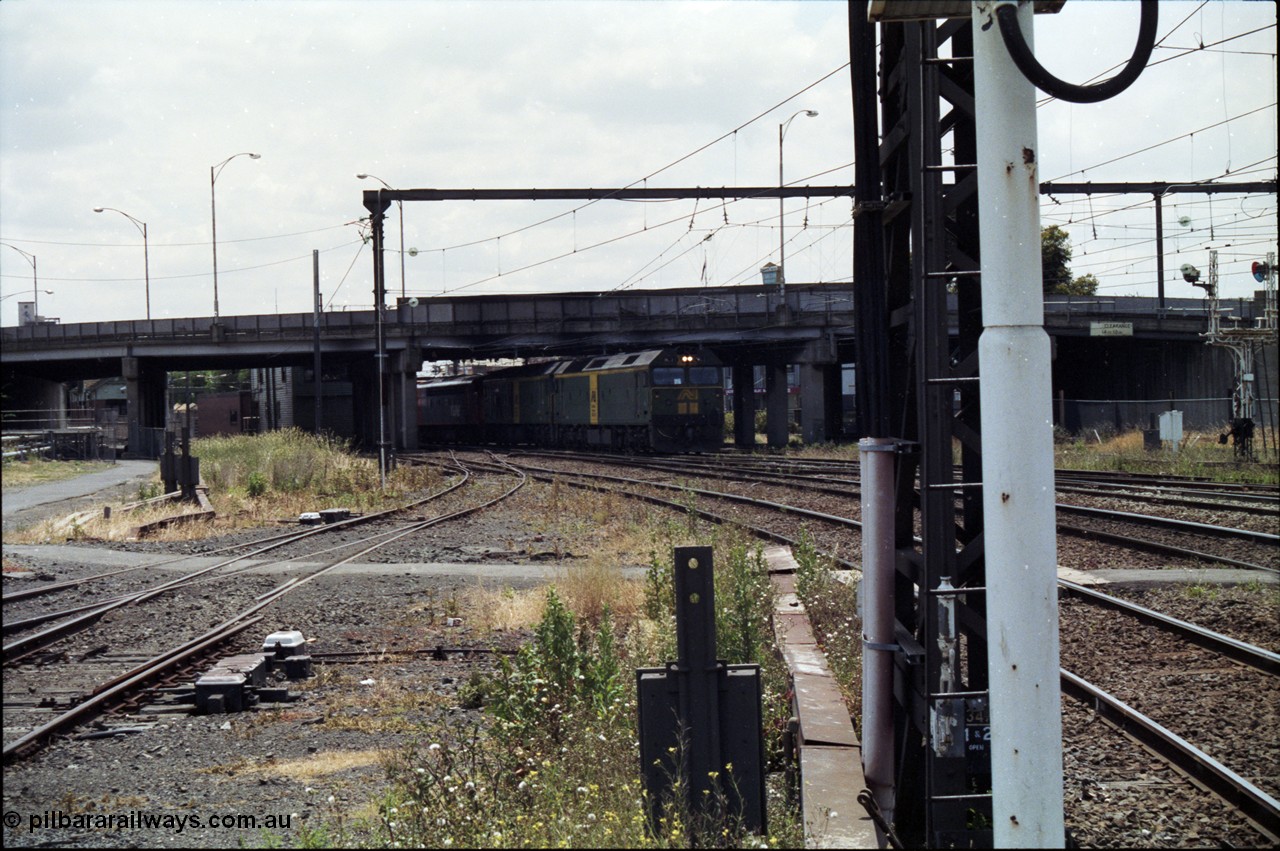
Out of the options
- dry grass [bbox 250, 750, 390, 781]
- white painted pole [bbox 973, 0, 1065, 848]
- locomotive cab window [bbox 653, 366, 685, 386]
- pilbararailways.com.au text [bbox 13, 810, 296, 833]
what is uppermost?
locomotive cab window [bbox 653, 366, 685, 386]

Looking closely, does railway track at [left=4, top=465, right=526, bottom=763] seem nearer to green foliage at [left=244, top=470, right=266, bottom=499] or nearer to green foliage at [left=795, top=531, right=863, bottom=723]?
green foliage at [left=795, top=531, right=863, bottom=723]

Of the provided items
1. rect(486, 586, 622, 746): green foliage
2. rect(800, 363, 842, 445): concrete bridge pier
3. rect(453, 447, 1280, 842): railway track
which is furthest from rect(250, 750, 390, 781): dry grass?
rect(800, 363, 842, 445): concrete bridge pier

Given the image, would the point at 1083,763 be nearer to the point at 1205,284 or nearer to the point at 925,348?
the point at 925,348

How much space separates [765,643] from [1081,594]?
4046 mm

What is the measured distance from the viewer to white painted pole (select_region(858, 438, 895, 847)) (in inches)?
203

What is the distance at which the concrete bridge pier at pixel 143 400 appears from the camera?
46.9m

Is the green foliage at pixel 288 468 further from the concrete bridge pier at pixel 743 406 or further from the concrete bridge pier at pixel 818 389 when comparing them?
the concrete bridge pier at pixel 743 406

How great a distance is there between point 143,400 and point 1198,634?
174ft

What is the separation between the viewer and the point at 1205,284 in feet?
99.6

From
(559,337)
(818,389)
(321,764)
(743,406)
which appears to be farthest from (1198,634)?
(743,406)

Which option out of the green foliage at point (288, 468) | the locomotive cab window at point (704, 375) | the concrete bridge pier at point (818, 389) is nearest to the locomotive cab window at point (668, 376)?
the locomotive cab window at point (704, 375)

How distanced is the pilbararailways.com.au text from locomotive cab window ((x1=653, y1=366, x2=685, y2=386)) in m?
32.3

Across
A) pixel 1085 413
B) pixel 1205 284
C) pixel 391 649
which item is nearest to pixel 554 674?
pixel 391 649

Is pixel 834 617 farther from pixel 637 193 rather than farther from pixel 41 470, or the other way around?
pixel 41 470
